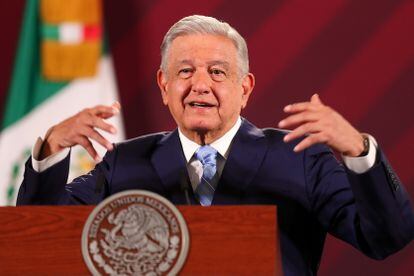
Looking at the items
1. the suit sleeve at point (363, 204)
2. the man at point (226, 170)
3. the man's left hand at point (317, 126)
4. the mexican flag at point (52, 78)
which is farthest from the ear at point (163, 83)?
the mexican flag at point (52, 78)

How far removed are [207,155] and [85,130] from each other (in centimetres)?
54

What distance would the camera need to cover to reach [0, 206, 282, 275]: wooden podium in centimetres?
188

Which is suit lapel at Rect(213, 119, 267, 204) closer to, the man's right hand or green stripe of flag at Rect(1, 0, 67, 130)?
the man's right hand

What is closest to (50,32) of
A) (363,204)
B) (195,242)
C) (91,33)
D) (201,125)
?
(91,33)

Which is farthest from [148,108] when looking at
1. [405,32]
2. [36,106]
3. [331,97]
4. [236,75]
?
[236,75]

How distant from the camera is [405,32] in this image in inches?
157

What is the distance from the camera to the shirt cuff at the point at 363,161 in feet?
7.06

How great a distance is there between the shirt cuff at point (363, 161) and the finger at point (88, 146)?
1.88 feet

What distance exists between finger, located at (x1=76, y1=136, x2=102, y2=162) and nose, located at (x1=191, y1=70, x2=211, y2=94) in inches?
21.1

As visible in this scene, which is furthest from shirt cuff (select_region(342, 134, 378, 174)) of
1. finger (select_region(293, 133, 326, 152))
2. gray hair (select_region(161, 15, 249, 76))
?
gray hair (select_region(161, 15, 249, 76))

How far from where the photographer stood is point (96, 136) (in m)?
2.13

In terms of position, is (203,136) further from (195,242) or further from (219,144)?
(195,242)

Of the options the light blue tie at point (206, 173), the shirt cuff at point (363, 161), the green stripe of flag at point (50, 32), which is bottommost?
the green stripe of flag at point (50, 32)

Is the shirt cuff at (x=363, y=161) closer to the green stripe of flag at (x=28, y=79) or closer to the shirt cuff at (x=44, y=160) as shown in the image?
the shirt cuff at (x=44, y=160)
